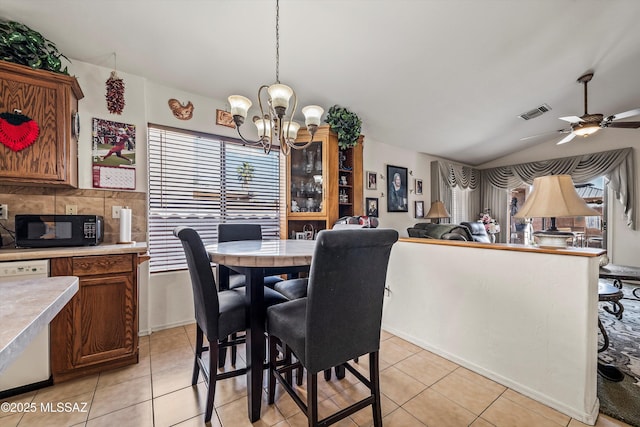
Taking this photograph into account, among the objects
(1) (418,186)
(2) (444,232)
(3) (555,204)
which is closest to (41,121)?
(3) (555,204)

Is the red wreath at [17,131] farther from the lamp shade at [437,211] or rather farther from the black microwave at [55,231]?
the lamp shade at [437,211]

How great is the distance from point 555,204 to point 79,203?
3522 millimetres

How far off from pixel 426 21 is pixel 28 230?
3.47 metres

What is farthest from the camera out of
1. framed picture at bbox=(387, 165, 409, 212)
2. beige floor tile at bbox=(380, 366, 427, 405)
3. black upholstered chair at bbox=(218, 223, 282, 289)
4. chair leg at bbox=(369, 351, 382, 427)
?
framed picture at bbox=(387, 165, 409, 212)

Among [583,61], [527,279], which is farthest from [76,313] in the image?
[583,61]

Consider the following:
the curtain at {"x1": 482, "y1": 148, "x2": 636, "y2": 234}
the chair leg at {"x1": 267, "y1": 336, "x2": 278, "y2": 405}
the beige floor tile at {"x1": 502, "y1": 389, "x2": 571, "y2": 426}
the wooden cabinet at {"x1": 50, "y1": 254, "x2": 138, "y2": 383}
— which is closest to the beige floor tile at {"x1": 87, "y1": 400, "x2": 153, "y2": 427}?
the wooden cabinet at {"x1": 50, "y1": 254, "x2": 138, "y2": 383}

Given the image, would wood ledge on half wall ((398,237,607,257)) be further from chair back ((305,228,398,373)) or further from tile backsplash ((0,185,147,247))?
tile backsplash ((0,185,147,247))

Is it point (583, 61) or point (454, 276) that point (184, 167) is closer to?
point (454, 276)

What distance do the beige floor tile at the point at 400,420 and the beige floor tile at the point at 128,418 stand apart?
1.30 metres

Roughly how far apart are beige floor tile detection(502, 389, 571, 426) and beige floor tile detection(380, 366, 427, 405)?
526 millimetres

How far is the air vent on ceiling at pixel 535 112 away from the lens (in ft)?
13.0

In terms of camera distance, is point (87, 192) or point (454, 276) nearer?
point (454, 276)

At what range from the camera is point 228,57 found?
92.5 inches

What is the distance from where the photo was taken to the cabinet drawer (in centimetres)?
179
